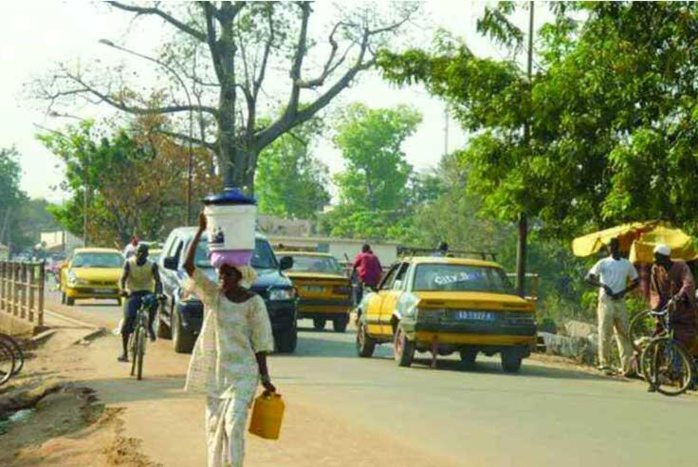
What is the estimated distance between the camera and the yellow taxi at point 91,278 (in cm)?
3794

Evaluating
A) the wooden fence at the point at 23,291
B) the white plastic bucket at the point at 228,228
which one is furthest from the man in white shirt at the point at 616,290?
the wooden fence at the point at 23,291

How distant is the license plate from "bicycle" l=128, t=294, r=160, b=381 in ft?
13.3

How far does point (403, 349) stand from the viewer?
60.5 ft

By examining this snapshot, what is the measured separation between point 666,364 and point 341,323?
39.9ft

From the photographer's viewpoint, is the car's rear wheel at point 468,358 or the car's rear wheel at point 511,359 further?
the car's rear wheel at point 468,358

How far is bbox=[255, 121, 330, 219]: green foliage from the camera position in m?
129

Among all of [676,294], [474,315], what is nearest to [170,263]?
[474,315]

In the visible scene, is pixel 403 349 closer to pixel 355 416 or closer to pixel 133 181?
pixel 355 416

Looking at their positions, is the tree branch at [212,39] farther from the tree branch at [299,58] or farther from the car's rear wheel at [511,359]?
the car's rear wheel at [511,359]

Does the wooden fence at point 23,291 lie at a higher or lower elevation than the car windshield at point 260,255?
lower

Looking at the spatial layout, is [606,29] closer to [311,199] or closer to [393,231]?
[393,231]

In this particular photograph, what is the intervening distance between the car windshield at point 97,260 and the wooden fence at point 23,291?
13.1 feet

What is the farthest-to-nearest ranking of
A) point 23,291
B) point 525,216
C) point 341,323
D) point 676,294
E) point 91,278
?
point 91,278 < point 23,291 < point 341,323 < point 525,216 < point 676,294

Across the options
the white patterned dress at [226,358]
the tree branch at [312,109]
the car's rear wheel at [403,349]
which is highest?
the tree branch at [312,109]
